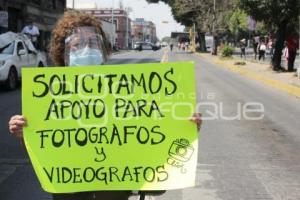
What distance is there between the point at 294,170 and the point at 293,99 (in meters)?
9.93

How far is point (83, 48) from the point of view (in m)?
3.49

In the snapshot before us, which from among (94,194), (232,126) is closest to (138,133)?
(94,194)

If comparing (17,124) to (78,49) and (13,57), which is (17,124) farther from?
(13,57)

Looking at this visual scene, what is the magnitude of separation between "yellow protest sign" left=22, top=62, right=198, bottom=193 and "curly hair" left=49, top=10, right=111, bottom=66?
5.5 inches

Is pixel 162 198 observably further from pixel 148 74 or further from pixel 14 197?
pixel 148 74

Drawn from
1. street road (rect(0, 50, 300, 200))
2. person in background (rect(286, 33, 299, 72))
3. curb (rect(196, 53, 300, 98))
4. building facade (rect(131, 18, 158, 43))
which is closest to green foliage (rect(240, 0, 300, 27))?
person in background (rect(286, 33, 299, 72))

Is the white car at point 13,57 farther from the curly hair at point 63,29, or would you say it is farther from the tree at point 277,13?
the curly hair at point 63,29

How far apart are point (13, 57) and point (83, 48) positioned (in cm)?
1648

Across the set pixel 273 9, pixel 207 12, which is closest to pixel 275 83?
pixel 273 9

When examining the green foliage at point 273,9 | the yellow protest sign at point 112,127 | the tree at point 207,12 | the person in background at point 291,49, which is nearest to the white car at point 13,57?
the green foliage at point 273,9

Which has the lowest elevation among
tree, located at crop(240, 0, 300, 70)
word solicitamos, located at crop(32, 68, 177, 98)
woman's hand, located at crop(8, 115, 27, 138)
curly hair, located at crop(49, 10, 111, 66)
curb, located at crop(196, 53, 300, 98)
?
curb, located at crop(196, 53, 300, 98)

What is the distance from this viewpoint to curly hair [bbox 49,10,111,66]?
3.60 m

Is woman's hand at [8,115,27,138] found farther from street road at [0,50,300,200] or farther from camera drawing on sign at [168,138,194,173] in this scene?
street road at [0,50,300,200]

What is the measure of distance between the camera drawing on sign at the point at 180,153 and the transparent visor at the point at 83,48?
0.64 meters
